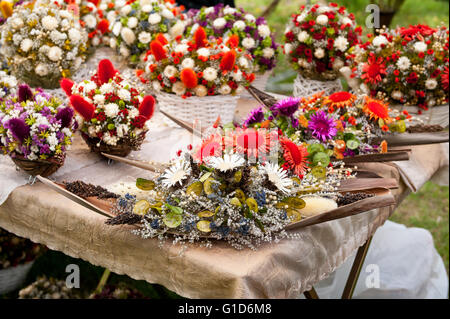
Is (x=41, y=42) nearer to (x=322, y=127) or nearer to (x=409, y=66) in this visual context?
(x=322, y=127)

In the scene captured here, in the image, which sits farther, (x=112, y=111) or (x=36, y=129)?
(x=112, y=111)

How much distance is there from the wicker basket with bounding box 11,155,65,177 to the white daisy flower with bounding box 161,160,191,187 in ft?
1.58

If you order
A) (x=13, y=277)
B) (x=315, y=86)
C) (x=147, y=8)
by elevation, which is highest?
(x=147, y=8)

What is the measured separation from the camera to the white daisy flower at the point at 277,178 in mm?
1467

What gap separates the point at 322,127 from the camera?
1.83m

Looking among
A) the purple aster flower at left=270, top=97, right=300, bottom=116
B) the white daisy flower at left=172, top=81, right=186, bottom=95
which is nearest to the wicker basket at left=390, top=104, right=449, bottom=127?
the purple aster flower at left=270, top=97, right=300, bottom=116

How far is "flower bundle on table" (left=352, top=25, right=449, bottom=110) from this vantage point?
2.22 metres

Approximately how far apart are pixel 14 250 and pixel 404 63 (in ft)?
7.74

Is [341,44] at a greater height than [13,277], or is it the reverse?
[341,44]

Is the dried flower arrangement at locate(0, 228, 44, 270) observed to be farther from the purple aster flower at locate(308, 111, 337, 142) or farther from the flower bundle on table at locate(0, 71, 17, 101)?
the purple aster flower at locate(308, 111, 337, 142)

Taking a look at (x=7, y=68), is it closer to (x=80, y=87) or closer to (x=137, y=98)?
(x=80, y=87)

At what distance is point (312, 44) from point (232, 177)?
4.64 feet

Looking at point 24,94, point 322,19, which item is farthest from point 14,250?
point 322,19
